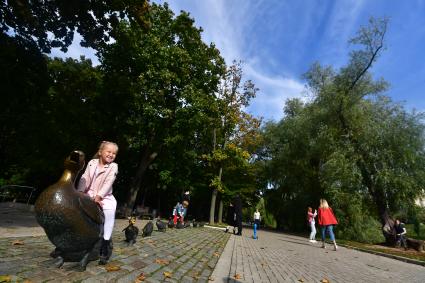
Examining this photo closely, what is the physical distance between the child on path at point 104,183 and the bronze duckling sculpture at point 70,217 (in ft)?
1.23

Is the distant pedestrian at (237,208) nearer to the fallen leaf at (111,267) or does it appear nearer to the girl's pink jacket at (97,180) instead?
the fallen leaf at (111,267)

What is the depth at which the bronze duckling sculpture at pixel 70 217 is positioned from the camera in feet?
13.8

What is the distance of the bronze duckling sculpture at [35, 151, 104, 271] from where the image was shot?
4.20 meters

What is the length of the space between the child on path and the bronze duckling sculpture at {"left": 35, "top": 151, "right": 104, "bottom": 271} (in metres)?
0.37

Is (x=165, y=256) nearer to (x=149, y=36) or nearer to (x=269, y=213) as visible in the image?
(x=149, y=36)

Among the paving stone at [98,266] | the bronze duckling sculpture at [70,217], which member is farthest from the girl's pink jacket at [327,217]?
the bronze duckling sculpture at [70,217]

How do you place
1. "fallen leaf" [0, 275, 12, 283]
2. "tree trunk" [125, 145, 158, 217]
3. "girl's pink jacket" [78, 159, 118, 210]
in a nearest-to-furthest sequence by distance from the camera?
"fallen leaf" [0, 275, 12, 283] → "girl's pink jacket" [78, 159, 118, 210] → "tree trunk" [125, 145, 158, 217]

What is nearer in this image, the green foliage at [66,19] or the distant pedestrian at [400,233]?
the green foliage at [66,19]

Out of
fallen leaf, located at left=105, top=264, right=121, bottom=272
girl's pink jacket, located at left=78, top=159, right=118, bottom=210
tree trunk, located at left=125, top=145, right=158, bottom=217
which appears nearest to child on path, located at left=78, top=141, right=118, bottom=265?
girl's pink jacket, located at left=78, top=159, right=118, bottom=210

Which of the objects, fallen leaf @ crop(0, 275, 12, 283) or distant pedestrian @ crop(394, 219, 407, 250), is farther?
distant pedestrian @ crop(394, 219, 407, 250)

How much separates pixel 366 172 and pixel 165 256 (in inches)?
796

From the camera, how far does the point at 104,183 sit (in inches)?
201

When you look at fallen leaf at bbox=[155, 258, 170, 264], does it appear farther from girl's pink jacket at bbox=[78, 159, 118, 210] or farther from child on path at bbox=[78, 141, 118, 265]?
girl's pink jacket at bbox=[78, 159, 118, 210]

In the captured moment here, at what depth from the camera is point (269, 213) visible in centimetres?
4728
